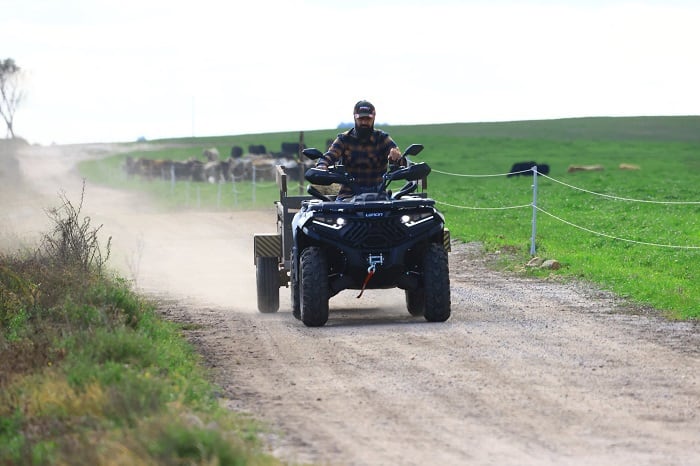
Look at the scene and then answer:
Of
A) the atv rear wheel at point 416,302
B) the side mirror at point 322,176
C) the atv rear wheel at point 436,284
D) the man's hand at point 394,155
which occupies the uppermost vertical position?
the man's hand at point 394,155

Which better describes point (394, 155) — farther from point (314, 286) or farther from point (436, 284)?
point (314, 286)

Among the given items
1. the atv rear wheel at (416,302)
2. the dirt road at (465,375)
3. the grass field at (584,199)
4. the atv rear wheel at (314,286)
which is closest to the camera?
the dirt road at (465,375)

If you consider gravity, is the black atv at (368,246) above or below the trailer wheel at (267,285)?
above

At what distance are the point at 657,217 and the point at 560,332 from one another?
15581 mm

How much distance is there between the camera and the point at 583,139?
305ft

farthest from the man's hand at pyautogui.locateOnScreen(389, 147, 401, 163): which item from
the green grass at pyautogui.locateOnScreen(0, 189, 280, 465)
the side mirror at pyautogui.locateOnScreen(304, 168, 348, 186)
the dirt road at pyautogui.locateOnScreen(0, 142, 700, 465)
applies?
the green grass at pyautogui.locateOnScreen(0, 189, 280, 465)

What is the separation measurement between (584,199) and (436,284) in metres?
22.1

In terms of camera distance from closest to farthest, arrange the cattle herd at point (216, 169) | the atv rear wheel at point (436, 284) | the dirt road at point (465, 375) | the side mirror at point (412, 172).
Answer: the dirt road at point (465, 375)
the atv rear wheel at point (436, 284)
the side mirror at point (412, 172)
the cattle herd at point (216, 169)

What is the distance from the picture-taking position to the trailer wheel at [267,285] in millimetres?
15367

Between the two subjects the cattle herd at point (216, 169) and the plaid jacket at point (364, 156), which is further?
the cattle herd at point (216, 169)

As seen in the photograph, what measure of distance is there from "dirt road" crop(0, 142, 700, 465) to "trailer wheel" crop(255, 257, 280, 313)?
26 centimetres

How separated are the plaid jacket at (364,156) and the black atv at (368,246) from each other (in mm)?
418

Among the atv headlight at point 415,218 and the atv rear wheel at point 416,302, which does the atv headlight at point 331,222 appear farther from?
the atv rear wheel at point 416,302

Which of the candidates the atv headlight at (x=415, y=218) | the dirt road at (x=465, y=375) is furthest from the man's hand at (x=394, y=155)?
the dirt road at (x=465, y=375)
